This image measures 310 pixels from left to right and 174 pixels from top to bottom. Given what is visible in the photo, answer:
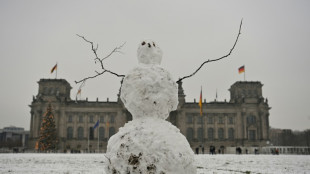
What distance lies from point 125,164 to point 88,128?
71.0m

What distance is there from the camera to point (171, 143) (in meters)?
4.07

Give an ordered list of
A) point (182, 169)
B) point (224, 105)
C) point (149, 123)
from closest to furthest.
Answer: point (182, 169)
point (149, 123)
point (224, 105)

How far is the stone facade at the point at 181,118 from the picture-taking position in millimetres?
70750

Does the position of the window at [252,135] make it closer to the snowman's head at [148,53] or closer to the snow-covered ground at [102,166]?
the snow-covered ground at [102,166]

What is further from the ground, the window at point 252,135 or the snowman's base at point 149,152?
the snowman's base at point 149,152

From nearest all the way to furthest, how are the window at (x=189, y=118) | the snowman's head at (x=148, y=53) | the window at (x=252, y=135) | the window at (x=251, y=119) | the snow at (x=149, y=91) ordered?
the snow at (x=149, y=91)
the snowman's head at (x=148, y=53)
the window at (x=252, y=135)
the window at (x=251, y=119)
the window at (x=189, y=118)

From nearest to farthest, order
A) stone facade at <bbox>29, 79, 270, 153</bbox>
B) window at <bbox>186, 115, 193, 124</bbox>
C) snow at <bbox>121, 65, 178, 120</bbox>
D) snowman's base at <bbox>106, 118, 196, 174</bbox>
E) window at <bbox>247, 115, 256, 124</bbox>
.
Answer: snowman's base at <bbox>106, 118, 196, 174</bbox> < snow at <bbox>121, 65, 178, 120</bbox> < stone facade at <bbox>29, 79, 270, 153</bbox> < window at <bbox>247, 115, 256, 124</bbox> < window at <bbox>186, 115, 193, 124</bbox>

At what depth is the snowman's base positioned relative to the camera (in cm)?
392

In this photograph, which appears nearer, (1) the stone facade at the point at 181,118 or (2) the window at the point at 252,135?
(1) the stone facade at the point at 181,118

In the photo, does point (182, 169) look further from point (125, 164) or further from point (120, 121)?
point (120, 121)

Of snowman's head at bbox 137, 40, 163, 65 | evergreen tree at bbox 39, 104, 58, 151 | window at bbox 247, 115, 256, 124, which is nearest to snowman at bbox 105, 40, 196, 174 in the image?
snowman's head at bbox 137, 40, 163, 65

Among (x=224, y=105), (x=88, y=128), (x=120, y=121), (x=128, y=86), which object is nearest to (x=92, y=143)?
(x=88, y=128)

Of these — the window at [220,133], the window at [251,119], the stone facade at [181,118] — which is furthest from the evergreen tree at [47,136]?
the window at [251,119]

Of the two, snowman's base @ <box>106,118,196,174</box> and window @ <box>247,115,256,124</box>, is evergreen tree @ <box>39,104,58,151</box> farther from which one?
snowman's base @ <box>106,118,196,174</box>
